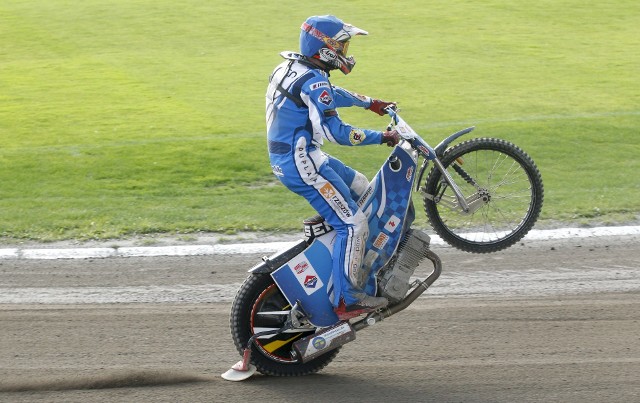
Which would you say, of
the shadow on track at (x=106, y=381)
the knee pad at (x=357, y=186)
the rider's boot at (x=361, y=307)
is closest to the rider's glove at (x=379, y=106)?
the knee pad at (x=357, y=186)

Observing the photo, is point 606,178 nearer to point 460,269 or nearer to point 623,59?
point 460,269

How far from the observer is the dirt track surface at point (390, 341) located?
6.39 meters

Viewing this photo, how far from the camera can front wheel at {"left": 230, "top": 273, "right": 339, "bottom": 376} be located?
657cm

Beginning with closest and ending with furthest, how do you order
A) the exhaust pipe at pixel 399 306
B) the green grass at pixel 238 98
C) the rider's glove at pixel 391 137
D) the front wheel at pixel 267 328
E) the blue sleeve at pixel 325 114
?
the blue sleeve at pixel 325 114
the rider's glove at pixel 391 137
the front wheel at pixel 267 328
the exhaust pipe at pixel 399 306
the green grass at pixel 238 98

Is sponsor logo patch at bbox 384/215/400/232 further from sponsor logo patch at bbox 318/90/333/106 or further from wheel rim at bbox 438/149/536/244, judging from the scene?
sponsor logo patch at bbox 318/90/333/106

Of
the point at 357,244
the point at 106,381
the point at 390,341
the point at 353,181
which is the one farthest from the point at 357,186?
the point at 106,381

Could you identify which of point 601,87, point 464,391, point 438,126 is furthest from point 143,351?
point 601,87

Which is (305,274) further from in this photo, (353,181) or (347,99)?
(347,99)

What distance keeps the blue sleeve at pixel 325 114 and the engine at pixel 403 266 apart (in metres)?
0.96

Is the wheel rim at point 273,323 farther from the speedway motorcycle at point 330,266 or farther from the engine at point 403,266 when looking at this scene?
the engine at point 403,266

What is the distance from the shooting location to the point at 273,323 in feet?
21.9

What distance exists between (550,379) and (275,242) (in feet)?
12.8

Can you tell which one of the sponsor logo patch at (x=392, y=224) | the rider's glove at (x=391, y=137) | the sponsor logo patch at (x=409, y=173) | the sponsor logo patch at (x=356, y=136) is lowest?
the sponsor logo patch at (x=392, y=224)

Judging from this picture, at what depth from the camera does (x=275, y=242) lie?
31.8 ft
